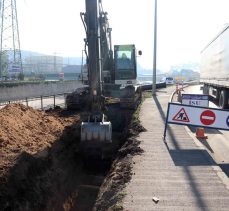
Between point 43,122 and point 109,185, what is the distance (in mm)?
7335

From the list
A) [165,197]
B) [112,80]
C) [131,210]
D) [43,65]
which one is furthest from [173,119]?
[43,65]

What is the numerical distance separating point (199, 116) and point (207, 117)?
25 centimetres

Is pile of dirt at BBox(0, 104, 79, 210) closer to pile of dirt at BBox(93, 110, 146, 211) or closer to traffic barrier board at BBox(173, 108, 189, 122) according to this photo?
pile of dirt at BBox(93, 110, 146, 211)

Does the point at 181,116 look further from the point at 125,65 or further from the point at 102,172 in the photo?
the point at 125,65

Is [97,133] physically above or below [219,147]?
above

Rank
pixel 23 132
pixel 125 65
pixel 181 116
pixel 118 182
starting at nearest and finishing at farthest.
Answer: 1. pixel 118 182
2. pixel 181 116
3. pixel 23 132
4. pixel 125 65

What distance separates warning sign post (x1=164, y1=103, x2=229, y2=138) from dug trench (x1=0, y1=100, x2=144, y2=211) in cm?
156

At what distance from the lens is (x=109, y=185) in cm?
838

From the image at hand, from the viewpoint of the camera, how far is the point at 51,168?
11.0 metres

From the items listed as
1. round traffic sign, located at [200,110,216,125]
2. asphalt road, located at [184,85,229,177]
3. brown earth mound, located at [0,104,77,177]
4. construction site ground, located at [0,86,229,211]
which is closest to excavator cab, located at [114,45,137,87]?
brown earth mound, located at [0,104,77,177]

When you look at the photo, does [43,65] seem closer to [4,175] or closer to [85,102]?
[85,102]

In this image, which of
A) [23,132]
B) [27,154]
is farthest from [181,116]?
[23,132]

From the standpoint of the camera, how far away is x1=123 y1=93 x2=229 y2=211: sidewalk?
697cm

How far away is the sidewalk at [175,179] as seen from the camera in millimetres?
6972
